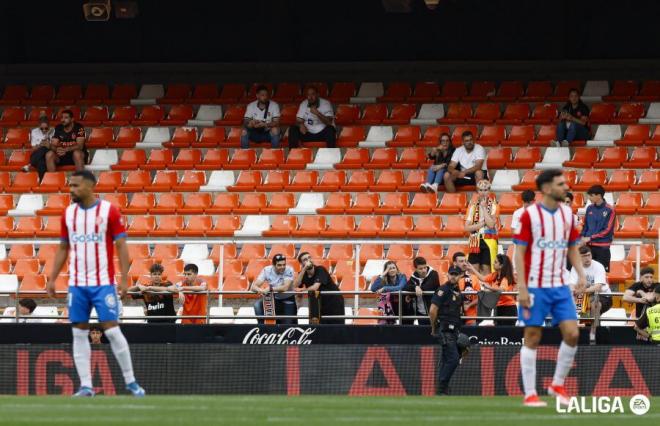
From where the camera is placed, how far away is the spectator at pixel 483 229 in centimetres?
1916

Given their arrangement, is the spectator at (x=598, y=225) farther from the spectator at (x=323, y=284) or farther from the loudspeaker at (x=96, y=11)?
the loudspeaker at (x=96, y=11)

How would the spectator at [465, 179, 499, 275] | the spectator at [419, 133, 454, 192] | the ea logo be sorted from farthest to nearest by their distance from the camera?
the spectator at [419, 133, 454, 192], the spectator at [465, 179, 499, 275], the ea logo

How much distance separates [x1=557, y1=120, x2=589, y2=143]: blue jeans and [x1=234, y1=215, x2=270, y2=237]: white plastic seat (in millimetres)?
5412

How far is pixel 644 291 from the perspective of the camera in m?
18.4

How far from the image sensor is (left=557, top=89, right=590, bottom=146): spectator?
24.5 meters

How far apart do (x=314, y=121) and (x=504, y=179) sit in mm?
3925

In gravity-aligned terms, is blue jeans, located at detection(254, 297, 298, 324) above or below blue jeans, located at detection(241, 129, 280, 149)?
below

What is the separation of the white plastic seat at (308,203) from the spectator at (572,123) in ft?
14.4

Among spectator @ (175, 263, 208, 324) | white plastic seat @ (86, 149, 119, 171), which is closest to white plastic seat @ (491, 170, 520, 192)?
spectator @ (175, 263, 208, 324)

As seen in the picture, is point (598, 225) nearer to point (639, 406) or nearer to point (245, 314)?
point (245, 314)

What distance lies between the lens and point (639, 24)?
93.1ft

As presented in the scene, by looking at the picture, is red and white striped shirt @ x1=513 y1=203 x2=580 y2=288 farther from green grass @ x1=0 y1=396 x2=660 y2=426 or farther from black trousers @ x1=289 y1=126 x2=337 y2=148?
black trousers @ x1=289 y1=126 x2=337 y2=148

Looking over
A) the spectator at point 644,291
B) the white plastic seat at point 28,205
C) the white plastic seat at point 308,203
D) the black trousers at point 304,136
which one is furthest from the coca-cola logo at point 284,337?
the black trousers at point 304,136

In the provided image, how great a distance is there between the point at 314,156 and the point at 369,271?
16.3ft
